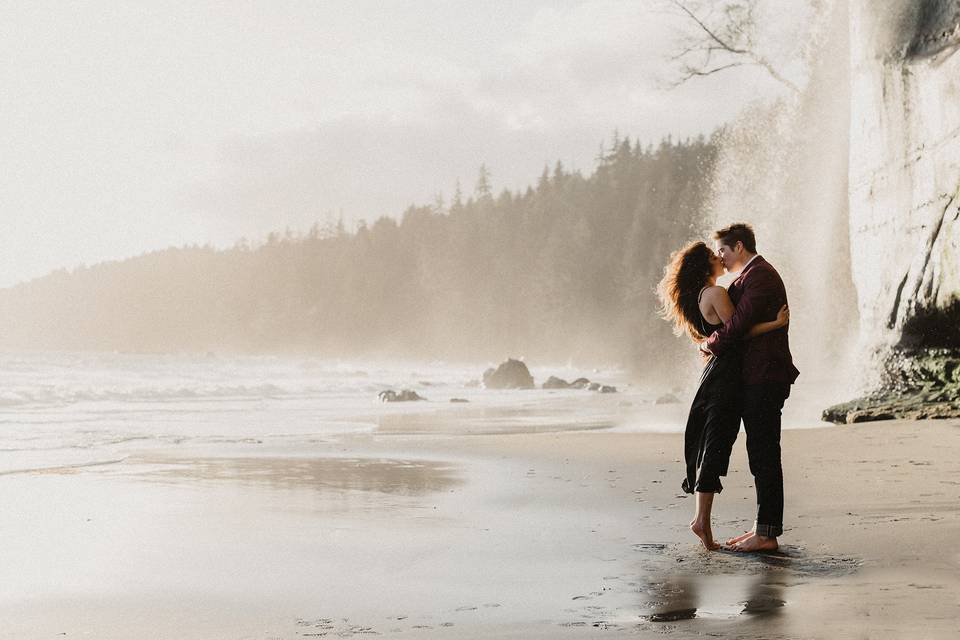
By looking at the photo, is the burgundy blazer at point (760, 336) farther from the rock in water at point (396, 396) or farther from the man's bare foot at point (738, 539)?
the rock in water at point (396, 396)

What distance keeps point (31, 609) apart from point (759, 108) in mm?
28080

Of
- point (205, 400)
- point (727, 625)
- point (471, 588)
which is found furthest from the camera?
point (205, 400)

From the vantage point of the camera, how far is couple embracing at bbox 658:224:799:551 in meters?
5.90

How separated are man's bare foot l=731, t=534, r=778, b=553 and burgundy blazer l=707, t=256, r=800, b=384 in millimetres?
909

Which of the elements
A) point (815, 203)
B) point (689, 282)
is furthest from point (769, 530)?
point (815, 203)

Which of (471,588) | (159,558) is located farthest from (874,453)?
(159,558)

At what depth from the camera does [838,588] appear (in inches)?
187

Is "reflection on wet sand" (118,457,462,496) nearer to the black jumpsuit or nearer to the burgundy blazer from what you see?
the black jumpsuit

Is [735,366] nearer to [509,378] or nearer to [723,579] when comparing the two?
[723,579]

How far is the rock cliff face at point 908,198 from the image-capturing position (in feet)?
41.6

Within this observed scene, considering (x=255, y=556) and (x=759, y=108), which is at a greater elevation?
(x=759, y=108)

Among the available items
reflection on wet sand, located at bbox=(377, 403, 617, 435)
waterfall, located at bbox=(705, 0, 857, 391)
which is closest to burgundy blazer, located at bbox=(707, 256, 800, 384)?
reflection on wet sand, located at bbox=(377, 403, 617, 435)

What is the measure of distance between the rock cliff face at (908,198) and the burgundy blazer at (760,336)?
723cm

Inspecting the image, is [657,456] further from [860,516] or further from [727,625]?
[727,625]
